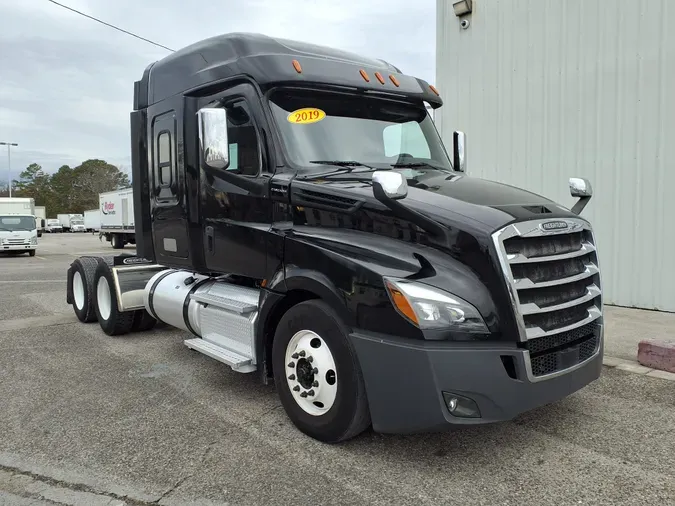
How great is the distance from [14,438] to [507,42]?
898 cm

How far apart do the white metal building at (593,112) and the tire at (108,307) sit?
5.27 metres

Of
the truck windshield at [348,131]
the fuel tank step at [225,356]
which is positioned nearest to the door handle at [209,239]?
the fuel tank step at [225,356]

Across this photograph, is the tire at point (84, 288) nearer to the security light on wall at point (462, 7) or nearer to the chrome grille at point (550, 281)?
the chrome grille at point (550, 281)

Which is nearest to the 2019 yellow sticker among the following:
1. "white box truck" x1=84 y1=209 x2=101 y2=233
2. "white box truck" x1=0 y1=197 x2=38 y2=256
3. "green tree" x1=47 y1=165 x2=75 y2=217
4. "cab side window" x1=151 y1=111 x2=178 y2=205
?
"cab side window" x1=151 y1=111 x2=178 y2=205

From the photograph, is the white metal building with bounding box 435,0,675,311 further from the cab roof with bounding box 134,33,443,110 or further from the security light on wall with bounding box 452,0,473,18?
the cab roof with bounding box 134,33,443,110

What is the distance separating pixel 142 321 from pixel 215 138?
155 inches

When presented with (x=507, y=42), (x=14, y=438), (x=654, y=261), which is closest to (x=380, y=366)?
(x=14, y=438)

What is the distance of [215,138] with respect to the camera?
402 cm

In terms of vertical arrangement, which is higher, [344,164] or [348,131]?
[348,131]

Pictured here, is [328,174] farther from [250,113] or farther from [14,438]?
[14,438]

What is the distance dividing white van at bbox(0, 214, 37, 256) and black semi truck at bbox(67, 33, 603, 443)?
22.7m

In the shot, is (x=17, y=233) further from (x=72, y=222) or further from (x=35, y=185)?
(x=35, y=185)

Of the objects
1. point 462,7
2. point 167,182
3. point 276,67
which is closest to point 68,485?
point 167,182

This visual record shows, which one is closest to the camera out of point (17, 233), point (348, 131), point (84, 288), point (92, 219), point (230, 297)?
point (348, 131)
